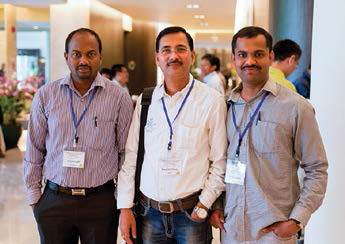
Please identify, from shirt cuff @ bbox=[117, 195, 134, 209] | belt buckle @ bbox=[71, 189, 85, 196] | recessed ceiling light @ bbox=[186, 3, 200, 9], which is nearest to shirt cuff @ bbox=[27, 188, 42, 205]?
belt buckle @ bbox=[71, 189, 85, 196]

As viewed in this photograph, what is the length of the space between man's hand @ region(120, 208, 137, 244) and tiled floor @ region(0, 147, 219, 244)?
2.11m

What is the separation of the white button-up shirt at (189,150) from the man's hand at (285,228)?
28 centimetres

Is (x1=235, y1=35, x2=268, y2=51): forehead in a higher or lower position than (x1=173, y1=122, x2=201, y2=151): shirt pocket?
higher

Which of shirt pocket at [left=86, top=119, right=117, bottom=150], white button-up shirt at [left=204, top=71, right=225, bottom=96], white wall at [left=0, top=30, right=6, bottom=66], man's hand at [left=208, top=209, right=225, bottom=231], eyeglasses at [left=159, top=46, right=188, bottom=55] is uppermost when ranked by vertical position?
white wall at [left=0, top=30, right=6, bottom=66]

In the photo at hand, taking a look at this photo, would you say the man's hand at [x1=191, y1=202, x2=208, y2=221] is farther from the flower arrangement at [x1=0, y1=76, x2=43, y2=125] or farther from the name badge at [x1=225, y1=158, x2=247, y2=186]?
the flower arrangement at [x1=0, y1=76, x2=43, y2=125]

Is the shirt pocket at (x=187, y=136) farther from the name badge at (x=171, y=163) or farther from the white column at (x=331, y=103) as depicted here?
the white column at (x=331, y=103)

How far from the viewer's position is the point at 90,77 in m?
2.41

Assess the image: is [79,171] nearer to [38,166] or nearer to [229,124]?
[38,166]

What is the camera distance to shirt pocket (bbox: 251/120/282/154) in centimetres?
191

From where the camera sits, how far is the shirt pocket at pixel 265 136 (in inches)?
75.4

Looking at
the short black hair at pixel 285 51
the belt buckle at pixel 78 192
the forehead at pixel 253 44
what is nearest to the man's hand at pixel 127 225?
the belt buckle at pixel 78 192

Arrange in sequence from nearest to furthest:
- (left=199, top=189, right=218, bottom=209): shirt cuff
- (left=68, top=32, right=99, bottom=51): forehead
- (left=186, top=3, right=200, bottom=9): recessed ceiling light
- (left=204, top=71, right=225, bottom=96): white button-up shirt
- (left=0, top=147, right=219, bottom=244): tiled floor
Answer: (left=199, top=189, right=218, bottom=209): shirt cuff, (left=68, top=32, right=99, bottom=51): forehead, (left=0, top=147, right=219, bottom=244): tiled floor, (left=204, top=71, right=225, bottom=96): white button-up shirt, (left=186, top=3, right=200, bottom=9): recessed ceiling light

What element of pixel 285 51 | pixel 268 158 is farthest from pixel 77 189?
pixel 285 51

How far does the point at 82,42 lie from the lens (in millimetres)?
2367
